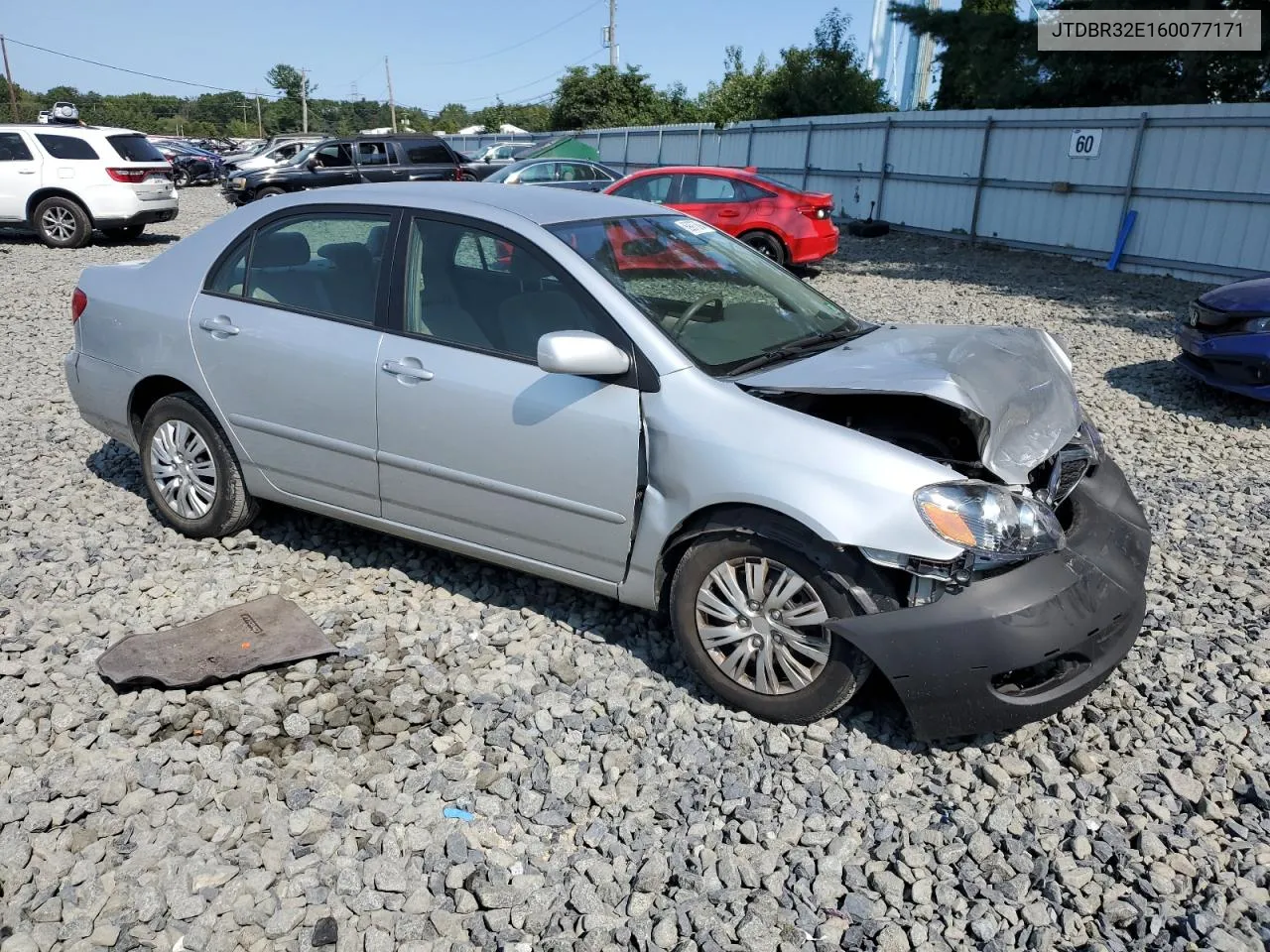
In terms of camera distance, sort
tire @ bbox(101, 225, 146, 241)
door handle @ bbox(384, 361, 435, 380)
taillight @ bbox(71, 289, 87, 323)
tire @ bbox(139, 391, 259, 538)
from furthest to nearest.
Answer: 1. tire @ bbox(101, 225, 146, 241)
2. taillight @ bbox(71, 289, 87, 323)
3. tire @ bbox(139, 391, 259, 538)
4. door handle @ bbox(384, 361, 435, 380)

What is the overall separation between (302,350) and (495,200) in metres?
1.01

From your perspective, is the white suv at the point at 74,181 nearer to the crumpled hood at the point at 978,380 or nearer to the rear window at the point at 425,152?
the rear window at the point at 425,152

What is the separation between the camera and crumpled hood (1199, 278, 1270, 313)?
22.6ft

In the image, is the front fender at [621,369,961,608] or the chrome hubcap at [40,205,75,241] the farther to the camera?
the chrome hubcap at [40,205,75,241]

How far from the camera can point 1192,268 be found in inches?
547

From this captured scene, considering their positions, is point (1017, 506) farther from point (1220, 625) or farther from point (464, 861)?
point (464, 861)

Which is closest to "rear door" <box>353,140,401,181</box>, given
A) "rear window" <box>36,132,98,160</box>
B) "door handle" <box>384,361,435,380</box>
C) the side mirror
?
"rear window" <box>36,132,98,160</box>

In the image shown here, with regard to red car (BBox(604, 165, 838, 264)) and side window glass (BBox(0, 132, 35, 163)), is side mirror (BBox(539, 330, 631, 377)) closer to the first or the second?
red car (BBox(604, 165, 838, 264))

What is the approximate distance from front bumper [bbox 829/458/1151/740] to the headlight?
0.07m

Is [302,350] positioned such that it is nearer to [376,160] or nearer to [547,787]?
→ [547,787]

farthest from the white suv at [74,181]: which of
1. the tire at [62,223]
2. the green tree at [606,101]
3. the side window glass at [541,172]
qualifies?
the green tree at [606,101]

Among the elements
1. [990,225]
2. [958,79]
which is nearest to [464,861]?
[990,225]

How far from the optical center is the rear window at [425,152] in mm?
20266

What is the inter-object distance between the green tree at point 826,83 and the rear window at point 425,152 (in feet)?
44.5
